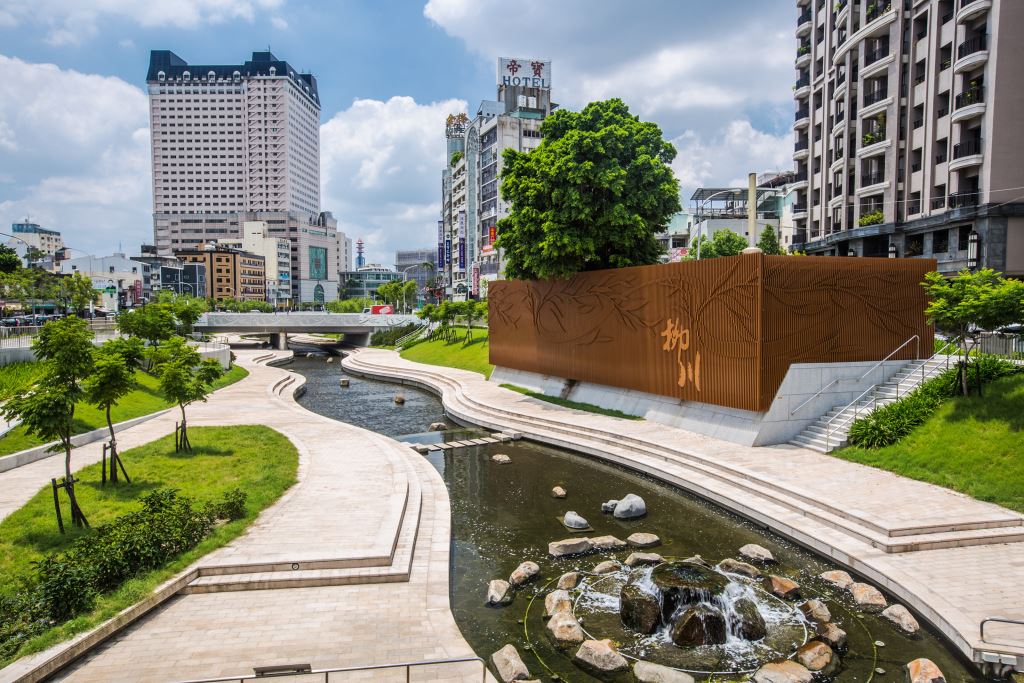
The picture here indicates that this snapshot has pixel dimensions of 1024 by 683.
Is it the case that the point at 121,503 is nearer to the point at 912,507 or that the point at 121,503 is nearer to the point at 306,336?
the point at 912,507

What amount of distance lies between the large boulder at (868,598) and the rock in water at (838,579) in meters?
0.26

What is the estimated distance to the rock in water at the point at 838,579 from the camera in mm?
12219

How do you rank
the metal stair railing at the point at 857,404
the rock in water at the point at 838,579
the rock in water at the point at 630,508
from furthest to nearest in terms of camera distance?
the metal stair railing at the point at 857,404, the rock in water at the point at 630,508, the rock in water at the point at 838,579

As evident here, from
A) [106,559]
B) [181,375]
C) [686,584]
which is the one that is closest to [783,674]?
[686,584]

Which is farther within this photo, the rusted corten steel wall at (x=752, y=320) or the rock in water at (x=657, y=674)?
the rusted corten steel wall at (x=752, y=320)

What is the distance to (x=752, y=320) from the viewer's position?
20.9 meters

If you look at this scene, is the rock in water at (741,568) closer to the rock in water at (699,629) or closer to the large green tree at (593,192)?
the rock in water at (699,629)

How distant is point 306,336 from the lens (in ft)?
350

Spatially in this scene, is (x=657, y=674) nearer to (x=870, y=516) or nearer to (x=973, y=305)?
(x=870, y=516)

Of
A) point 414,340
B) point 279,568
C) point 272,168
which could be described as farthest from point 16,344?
point 272,168

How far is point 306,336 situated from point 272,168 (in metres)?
94.9

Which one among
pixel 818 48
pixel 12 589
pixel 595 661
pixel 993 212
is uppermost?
pixel 818 48

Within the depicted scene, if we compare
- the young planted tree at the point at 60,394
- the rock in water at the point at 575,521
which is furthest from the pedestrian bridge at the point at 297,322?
the rock in water at the point at 575,521

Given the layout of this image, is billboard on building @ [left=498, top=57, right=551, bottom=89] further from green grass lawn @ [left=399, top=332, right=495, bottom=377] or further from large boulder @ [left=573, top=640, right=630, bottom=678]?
large boulder @ [left=573, top=640, right=630, bottom=678]
